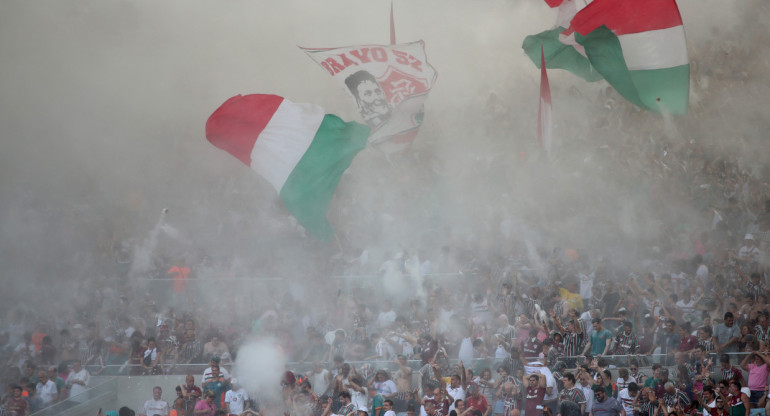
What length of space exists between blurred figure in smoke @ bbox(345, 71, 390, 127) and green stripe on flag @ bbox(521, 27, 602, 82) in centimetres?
173

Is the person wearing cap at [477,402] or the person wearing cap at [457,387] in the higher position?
the person wearing cap at [457,387]

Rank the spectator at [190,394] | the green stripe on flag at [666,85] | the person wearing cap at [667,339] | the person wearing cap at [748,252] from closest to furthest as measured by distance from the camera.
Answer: the person wearing cap at [667,339], the spectator at [190,394], the green stripe on flag at [666,85], the person wearing cap at [748,252]

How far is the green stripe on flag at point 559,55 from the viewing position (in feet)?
26.1

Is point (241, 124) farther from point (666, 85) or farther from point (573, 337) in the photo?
point (666, 85)

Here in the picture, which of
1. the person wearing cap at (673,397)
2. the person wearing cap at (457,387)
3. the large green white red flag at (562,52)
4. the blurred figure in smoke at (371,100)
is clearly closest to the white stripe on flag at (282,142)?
the blurred figure in smoke at (371,100)

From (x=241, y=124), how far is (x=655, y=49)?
13.2 feet

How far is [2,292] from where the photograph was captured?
10500mm

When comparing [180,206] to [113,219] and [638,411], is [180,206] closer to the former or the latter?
[113,219]

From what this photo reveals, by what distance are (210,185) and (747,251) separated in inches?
305

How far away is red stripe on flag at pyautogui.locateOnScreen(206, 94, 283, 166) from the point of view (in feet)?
23.0

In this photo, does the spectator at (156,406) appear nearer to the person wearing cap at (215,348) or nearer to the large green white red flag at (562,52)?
the person wearing cap at (215,348)

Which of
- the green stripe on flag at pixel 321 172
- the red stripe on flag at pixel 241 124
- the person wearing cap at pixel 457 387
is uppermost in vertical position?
the red stripe on flag at pixel 241 124

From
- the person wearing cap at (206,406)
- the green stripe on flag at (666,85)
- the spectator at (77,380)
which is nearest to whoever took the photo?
the person wearing cap at (206,406)

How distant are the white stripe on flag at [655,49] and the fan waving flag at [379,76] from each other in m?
2.02
